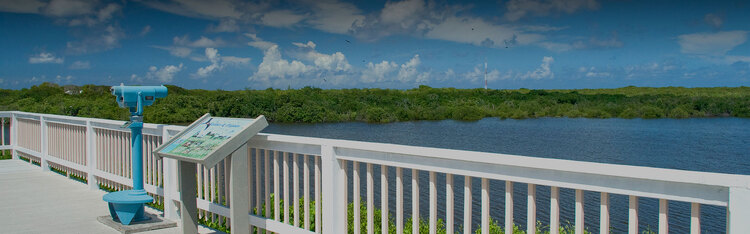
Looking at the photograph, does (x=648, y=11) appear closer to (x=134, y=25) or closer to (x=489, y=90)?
(x=489, y=90)

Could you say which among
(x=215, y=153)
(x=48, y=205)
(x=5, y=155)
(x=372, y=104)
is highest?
(x=372, y=104)

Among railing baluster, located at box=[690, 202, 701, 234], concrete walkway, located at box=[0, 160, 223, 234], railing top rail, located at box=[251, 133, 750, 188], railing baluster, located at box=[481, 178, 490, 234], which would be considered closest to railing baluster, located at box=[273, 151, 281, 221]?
railing top rail, located at box=[251, 133, 750, 188]

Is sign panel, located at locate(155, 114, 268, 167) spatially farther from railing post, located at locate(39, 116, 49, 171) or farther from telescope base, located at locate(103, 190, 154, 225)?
railing post, located at locate(39, 116, 49, 171)

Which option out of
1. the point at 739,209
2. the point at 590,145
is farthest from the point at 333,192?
the point at 590,145

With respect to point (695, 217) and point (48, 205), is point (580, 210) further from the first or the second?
point (48, 205)

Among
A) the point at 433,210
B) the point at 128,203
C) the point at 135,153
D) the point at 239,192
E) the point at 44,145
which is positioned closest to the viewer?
the point at 433,210

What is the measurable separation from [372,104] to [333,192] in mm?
36941

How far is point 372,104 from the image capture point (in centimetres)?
4022

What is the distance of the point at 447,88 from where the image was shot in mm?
53281

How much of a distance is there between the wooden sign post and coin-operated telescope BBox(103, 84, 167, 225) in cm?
76

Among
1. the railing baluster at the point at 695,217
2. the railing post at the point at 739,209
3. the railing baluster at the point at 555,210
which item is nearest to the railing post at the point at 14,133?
the railing baluster at the point at 555,210

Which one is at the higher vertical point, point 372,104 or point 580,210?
point 372,104

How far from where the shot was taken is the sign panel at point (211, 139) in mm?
3332

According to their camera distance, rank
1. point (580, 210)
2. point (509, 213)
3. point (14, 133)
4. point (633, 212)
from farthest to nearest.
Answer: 1. point (14, 133)
2. point (509, 213)
3. point (580, 210)
4. point (633, 212)
